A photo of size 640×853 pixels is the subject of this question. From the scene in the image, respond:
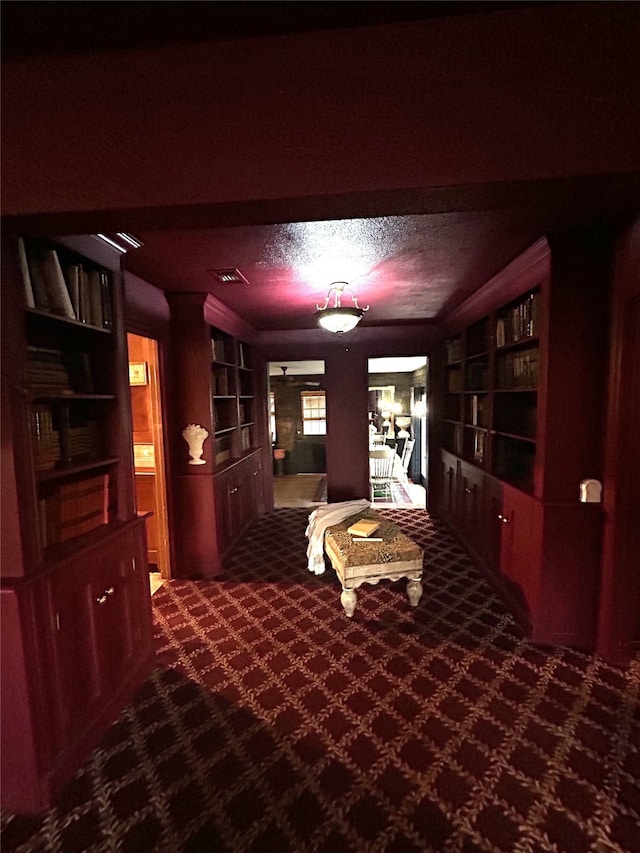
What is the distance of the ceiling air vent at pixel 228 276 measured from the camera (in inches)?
106

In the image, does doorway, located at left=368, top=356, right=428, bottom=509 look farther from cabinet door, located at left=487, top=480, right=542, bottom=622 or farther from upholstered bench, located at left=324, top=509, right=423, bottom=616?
upholstered bench, located at left=324, top=509, right=423, bottom=616

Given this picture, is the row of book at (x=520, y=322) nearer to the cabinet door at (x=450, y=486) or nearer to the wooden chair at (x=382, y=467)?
the cabinet door at (x=450, y=486)

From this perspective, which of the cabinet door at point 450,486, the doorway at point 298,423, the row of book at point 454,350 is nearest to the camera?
the cabinet door at point 450,486

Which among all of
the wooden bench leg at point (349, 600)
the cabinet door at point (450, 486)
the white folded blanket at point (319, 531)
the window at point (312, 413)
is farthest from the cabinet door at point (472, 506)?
the window at point (312, 413)

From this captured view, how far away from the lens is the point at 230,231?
6.64 ft

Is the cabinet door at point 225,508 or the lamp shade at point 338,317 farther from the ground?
the lamp shade at point 338,317

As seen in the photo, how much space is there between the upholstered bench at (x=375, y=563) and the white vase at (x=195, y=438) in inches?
56.8

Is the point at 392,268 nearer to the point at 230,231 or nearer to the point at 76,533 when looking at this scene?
the point at 230,231

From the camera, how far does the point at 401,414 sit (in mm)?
10242

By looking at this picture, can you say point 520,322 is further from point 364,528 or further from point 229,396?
point 229,396

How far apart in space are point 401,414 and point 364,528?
7.59 m

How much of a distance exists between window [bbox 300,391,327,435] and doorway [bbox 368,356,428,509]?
4.15 ft

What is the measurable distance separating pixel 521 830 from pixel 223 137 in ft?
8.22

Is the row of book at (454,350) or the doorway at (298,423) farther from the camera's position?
the doorway at (298,423)
